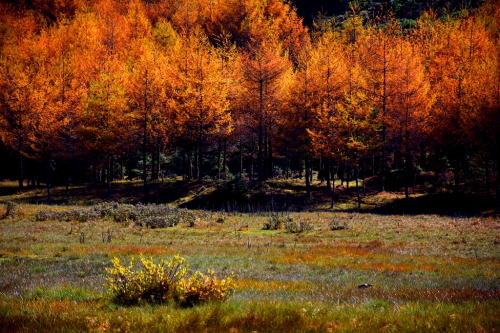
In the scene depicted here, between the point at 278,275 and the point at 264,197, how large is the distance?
26.1 meters

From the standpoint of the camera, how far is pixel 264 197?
35875 millimetres

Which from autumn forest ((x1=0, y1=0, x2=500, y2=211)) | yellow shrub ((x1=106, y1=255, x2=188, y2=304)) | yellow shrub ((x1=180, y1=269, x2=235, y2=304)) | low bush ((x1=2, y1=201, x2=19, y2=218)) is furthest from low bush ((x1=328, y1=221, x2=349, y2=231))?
low bush ((x1=2, y1=201, x2=19, y2=218))

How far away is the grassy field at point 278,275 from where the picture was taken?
5.01 metres

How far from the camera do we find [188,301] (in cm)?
618

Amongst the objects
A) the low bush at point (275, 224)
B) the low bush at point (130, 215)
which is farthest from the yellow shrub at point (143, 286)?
the low bush at point (130, 215)

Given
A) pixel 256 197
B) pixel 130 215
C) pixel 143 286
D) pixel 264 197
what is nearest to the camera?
pixel 143 286

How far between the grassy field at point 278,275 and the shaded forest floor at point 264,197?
406 inches

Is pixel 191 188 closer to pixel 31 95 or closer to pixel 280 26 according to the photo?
pixel 31 95

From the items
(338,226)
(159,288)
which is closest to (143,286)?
(159,288)

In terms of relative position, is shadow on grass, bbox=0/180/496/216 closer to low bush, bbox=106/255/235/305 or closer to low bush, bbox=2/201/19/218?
low bush, bbox=2/201/19/218

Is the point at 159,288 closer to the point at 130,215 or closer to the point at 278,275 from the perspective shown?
the point at 278,275

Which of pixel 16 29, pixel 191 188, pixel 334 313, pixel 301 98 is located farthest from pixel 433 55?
pixel 16 29

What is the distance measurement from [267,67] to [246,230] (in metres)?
23.4

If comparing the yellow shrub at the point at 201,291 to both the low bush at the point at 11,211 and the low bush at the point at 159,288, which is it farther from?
the low bush at the point at 11,211
